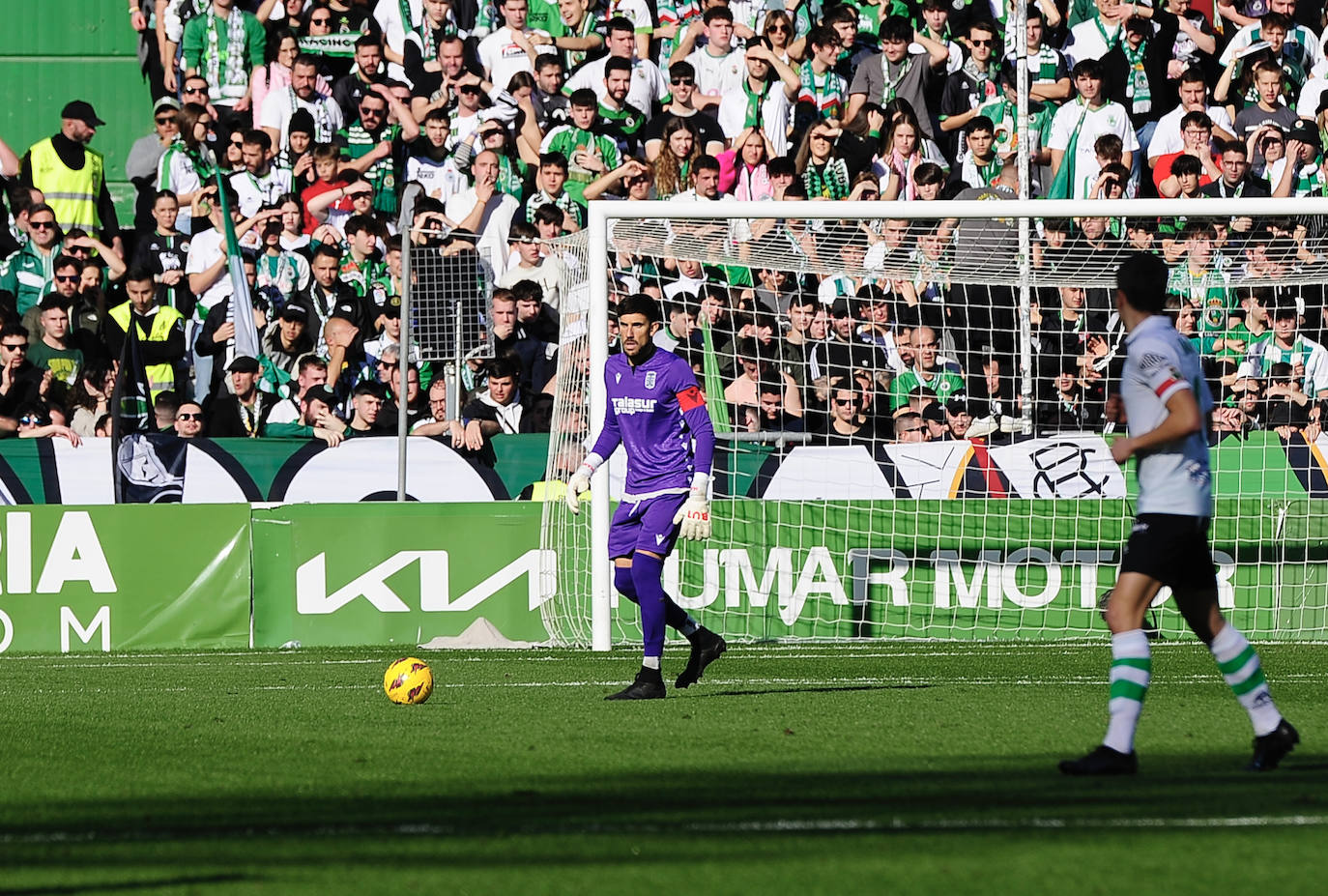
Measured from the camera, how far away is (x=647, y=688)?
909cm

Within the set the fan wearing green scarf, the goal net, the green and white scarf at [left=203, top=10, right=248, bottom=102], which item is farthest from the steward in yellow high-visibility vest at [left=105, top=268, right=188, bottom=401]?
the fan wearing green scarf

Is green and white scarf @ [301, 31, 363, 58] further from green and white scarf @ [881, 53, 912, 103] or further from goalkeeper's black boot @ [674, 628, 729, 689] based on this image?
goalkeeper's black boot @ [674, 628, 729, 689]

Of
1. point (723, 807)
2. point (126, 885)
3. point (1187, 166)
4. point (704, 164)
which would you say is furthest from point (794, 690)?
point (1187, 166)

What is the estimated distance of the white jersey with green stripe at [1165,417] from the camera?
19.8 feet

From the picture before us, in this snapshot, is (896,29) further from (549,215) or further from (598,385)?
(598,385)

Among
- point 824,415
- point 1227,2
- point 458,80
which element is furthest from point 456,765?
point 1227,2

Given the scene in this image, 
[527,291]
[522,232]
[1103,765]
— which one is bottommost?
[1103,765]

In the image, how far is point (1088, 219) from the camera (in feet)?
55.1

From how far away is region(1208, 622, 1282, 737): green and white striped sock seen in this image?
237 inches

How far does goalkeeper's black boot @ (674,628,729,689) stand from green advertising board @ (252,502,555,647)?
16.2 feet

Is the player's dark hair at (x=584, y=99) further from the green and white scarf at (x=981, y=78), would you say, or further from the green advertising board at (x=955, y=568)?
the green advertising board at (x=955, y=568)

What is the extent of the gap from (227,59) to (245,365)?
14.0 feet

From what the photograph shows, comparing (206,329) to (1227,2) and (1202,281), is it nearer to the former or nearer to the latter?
(1202,281)

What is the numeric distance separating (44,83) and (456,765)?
15.7m
